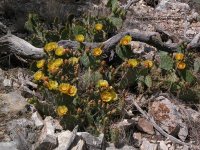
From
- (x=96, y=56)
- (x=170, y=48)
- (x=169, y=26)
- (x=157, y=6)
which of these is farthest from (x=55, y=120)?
(x=157, y=6)

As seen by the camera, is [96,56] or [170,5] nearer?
[96,56]

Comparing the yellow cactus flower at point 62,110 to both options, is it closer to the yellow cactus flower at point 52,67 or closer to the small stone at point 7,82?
the yellow cactus flower at point 52,67

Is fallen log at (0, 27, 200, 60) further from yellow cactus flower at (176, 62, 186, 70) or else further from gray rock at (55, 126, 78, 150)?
gray rock at (55, 126, 78, 150)

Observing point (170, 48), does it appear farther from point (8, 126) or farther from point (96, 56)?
point (8, 126)

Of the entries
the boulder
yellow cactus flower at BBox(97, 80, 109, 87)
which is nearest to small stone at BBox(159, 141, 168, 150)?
the boulder

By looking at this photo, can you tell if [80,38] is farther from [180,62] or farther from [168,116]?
[168,116]

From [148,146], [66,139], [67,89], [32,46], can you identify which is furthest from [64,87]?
[32,46]
